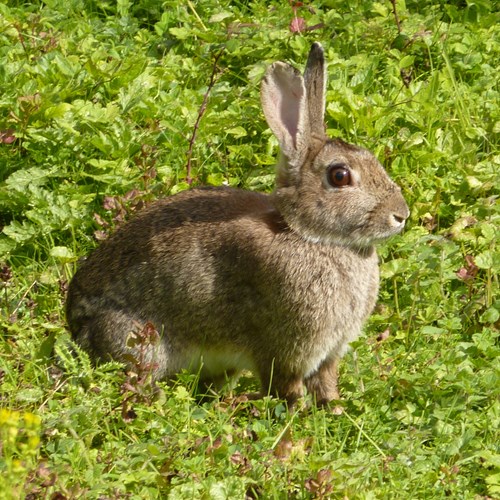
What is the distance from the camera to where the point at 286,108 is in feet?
17.4

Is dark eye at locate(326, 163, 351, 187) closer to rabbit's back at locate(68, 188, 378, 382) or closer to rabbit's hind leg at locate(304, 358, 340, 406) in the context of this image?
rabbit's back at locate(68, 188, 378, 382)

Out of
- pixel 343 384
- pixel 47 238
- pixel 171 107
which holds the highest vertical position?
pixel 171 107

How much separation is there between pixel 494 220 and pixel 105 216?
6.42 ft

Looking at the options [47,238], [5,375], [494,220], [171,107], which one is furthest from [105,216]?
[494,220]

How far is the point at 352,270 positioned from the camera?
523 centimetres

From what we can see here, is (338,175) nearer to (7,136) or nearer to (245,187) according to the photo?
(245,187)

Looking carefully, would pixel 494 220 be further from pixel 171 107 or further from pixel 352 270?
pixel 171 107

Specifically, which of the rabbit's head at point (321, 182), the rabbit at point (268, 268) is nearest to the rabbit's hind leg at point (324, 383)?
the rabbit at point (268, 268)

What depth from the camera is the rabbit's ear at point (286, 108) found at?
524cm

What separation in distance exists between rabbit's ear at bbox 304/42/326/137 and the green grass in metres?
0.83

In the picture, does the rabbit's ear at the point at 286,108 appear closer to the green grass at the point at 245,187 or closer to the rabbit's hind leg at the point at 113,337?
the green grass at the point at 245,187

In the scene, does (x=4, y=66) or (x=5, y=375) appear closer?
(x=5, y=375)

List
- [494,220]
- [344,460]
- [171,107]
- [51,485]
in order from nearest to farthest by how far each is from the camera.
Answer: [51,485] < [344,460] < [494,220] < [171,107]

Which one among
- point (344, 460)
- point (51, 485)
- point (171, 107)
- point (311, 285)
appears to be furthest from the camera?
point (171, 107)
